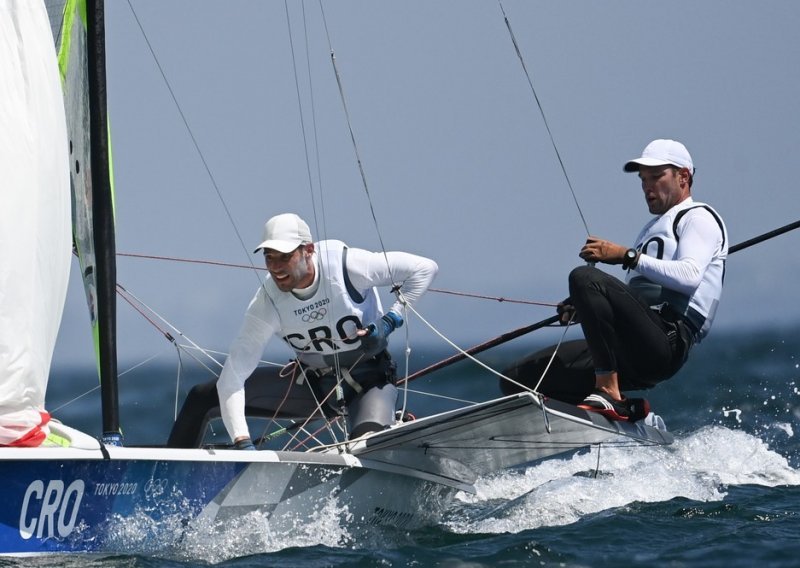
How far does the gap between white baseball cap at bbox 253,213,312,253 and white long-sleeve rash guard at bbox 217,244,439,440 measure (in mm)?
208

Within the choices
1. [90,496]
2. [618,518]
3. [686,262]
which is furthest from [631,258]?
[90,496]

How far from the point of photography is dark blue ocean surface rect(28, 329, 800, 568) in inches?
168

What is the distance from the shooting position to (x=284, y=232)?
4930mm

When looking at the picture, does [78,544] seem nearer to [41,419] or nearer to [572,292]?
[41,419]

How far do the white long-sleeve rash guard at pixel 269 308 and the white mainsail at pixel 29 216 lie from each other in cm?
75

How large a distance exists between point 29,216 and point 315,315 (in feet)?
4.15

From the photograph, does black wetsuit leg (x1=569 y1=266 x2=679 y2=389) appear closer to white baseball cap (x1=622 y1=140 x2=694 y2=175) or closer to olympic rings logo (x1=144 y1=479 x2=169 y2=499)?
white baseball cap (x1=622 y1=140 x2=694 y2=175)

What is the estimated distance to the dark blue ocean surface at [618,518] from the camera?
4262 mm

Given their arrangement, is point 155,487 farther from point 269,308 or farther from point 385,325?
point 385,325

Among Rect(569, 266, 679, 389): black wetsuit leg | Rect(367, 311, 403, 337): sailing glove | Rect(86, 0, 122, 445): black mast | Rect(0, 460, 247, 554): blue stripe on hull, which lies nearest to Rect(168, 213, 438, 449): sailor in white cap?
Rect(367, 311, 403, 337): sailing glove

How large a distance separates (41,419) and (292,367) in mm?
1456

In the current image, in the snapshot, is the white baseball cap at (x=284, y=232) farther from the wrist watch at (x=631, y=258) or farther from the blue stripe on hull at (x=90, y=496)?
the wrist watch at (x=631, y=258)

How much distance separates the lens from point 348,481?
189 inches

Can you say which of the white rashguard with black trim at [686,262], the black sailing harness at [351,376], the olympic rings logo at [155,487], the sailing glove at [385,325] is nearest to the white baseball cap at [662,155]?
the white rashguard with black trim at [686,262]
